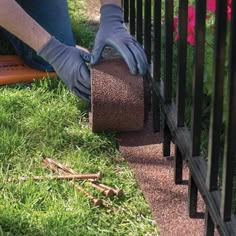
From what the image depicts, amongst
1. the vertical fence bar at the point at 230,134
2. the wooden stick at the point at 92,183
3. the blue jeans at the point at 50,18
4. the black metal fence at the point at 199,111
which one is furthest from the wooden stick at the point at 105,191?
the blue jeans at the point at 50,18

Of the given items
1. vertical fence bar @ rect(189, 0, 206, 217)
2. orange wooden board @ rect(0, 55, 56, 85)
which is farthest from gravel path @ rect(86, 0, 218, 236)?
orange wooden board @ rect(0, 55, 56, 85)

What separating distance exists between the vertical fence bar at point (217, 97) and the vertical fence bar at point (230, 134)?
81 millimetres

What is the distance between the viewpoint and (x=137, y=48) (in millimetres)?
2250

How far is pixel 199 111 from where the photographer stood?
5.78ft

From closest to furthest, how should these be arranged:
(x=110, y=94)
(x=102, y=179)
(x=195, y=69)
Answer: (x=195, y=69) → (x=102, y=179) → (x=110, y=94)

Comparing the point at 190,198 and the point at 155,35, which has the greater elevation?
the point at 155,35

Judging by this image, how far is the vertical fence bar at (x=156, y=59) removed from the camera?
2.23 metres

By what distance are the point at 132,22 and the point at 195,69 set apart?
3.53ft

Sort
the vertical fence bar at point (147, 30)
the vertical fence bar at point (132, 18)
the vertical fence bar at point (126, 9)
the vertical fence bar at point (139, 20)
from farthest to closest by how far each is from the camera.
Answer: the vertical fence bar at point (126, 9) → the vertical fence bar at point (132, 18) → the vertical fence bar at point (139, 20) → the vertical fence bar at point (147, 30)

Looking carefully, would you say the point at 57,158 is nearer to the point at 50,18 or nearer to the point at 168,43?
the point at 168,43

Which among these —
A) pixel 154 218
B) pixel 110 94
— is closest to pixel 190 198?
pixel 154 218

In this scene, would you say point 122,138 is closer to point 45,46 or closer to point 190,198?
point 45,46

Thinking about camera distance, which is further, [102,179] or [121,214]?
[102,179]

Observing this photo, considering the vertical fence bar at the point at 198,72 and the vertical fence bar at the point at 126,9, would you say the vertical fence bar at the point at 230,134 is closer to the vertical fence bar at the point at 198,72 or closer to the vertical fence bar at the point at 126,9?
the vertical fence bar at the point at 198,72
